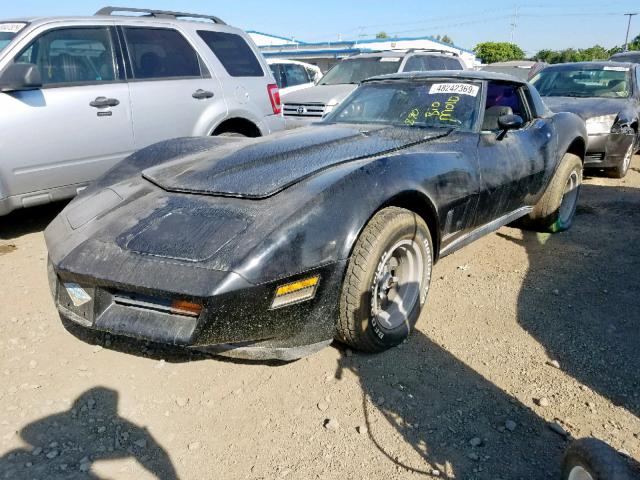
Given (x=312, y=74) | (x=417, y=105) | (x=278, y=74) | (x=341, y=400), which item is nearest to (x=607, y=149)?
(x=417, y=105)

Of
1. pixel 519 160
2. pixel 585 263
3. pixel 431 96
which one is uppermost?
pixel 431 96

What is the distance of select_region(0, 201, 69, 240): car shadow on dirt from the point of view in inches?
184

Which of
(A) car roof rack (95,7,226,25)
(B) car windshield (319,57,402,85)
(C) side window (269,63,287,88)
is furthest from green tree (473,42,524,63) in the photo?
(A) car roof rack (95,7,226,25)

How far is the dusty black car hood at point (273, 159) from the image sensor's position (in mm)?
2619

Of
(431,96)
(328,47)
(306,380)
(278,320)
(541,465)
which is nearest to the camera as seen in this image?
(541,465)

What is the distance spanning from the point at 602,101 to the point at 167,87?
5790 millimetres

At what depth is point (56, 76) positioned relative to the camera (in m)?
4.48

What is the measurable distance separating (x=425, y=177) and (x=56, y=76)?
349 cm

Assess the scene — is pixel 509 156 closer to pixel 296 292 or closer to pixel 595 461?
pixel 296 292

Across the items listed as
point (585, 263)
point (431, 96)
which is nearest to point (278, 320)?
point (431, 96)

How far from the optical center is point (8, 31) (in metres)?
4.46

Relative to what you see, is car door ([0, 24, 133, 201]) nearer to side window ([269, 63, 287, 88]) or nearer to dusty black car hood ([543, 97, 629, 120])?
dusty black car hood ([543, 97, 629, 120])

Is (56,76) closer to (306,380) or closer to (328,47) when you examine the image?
(306,380)

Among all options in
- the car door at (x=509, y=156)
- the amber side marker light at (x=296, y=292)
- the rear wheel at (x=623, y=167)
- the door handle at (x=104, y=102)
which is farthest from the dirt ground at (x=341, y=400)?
the rear wheel at (x=623, y=167)
